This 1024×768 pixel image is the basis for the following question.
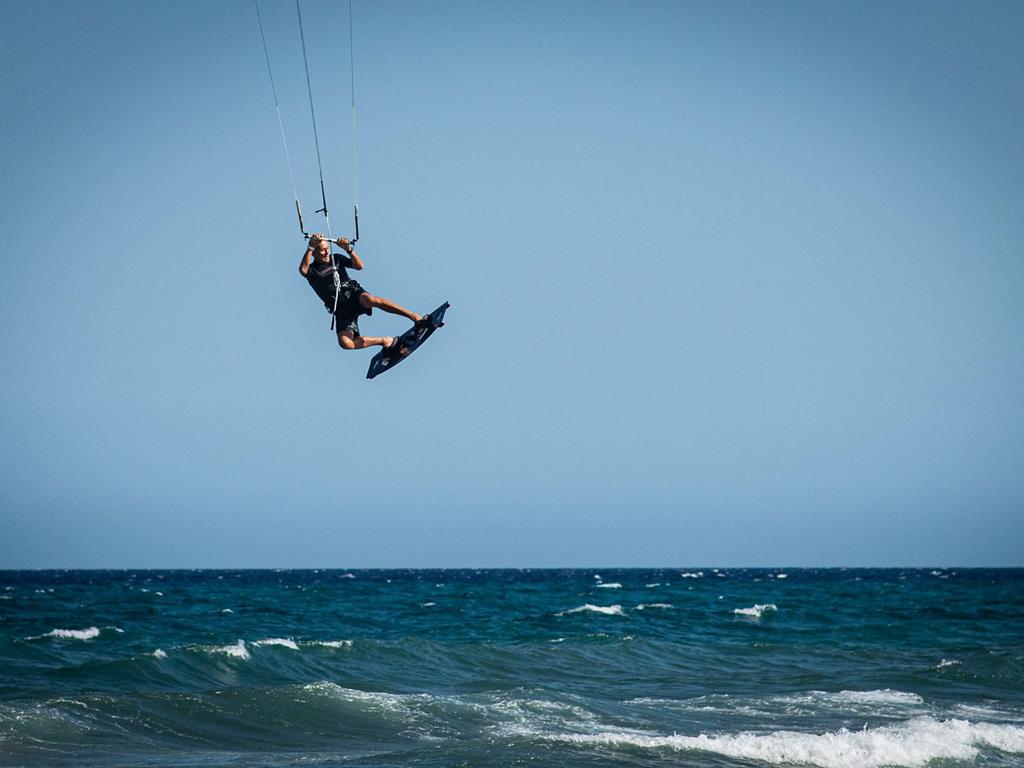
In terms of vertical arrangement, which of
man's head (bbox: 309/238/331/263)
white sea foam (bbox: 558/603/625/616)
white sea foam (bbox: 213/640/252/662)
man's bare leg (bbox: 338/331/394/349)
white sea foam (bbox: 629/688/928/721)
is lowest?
white sea foam (bbox: 629/688/928/721)

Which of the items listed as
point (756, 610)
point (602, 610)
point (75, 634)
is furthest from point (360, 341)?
point (756, 610)

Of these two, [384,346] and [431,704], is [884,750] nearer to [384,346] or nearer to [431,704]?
[431,704]

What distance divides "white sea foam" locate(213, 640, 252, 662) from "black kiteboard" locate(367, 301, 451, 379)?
13615mm

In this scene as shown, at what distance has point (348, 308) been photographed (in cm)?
1350

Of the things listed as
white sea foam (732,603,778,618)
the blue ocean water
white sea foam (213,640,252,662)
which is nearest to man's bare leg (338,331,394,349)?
the blue ocean water

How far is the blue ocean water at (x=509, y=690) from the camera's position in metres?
15.7

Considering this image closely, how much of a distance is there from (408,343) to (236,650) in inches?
583

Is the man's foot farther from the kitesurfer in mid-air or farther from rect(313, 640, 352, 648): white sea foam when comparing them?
rect(313, 640, 352, 648): white sea foam

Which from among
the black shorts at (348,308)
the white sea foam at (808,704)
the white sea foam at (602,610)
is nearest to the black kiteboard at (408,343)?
the black shorts at (348,308)

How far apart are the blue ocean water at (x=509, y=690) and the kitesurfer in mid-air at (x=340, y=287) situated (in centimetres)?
569

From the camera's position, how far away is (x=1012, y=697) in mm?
21828

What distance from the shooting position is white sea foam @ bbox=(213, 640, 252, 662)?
25672mm

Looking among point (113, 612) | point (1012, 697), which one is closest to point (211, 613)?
point (113, 612)

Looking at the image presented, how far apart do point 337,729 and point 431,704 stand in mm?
2624
